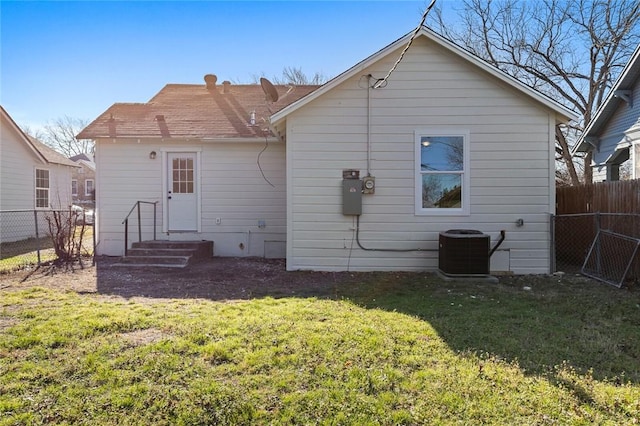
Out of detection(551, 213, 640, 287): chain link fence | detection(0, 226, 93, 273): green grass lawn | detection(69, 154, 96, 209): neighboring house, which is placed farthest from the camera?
detection(69, 154, 96, 209): neighboring house

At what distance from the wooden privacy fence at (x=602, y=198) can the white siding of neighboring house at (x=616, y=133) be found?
8.24ft

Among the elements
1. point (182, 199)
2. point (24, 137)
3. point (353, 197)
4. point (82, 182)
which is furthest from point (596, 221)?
→ point (82, 182)

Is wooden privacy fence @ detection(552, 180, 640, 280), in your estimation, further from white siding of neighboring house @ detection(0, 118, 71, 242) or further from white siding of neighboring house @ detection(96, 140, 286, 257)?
white siding of neighboring house @ detection(0, 118, 71, 242)

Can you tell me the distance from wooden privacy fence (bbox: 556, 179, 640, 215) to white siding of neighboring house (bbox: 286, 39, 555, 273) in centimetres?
121

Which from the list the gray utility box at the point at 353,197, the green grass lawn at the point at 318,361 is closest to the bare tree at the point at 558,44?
the gray utility box at the point at 353,197

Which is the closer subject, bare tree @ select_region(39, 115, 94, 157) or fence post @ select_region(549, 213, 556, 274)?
fence post @ select_region(549, 213, 556, 274)

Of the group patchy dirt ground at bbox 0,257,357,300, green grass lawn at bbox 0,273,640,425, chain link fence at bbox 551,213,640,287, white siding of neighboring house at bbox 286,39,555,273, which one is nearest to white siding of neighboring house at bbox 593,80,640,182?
chain link fence at bbox 551,213,640,287

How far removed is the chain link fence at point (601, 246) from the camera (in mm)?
6684

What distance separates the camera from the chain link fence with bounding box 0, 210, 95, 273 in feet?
27.6

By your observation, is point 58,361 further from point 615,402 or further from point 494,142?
point 494,142

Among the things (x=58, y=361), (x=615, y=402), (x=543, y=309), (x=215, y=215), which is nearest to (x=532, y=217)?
(x=543, y=309)

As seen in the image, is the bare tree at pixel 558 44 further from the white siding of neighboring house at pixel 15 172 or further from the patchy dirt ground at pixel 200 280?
the white siding of neighboring house at pixel 15 172

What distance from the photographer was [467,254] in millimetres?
6840

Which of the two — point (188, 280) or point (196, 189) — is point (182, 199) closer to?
point (196, 189)
